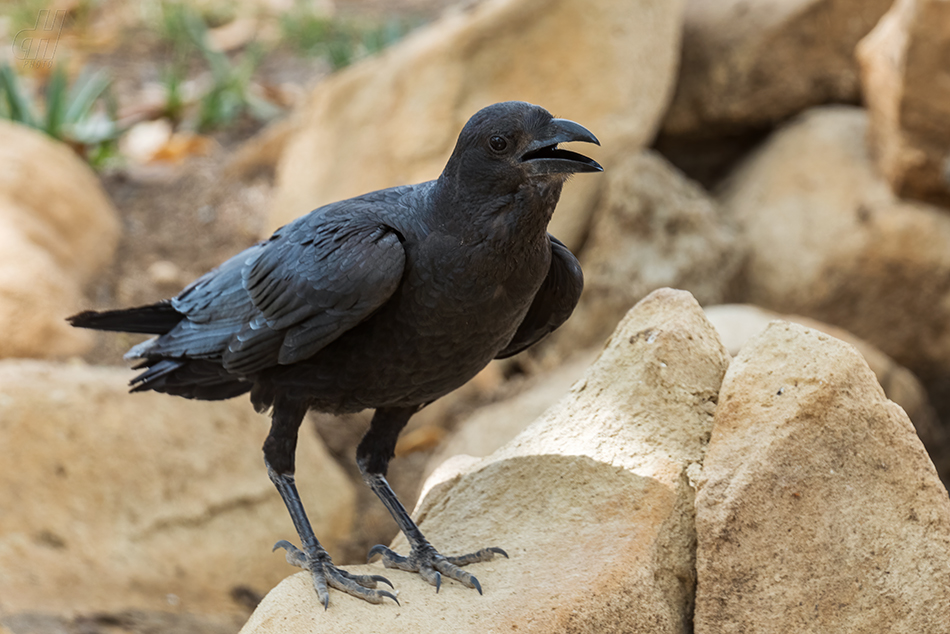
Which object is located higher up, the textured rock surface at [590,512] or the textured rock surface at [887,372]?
the textured rock surface at [590,512]

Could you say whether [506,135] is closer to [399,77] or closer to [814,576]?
[814,576]

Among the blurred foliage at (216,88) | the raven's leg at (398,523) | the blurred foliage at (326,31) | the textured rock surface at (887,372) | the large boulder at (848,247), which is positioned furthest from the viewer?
the blurred foliage at (326,31)

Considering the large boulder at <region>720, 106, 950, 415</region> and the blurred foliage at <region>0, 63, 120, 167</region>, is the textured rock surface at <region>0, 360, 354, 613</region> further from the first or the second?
Answer: the large boulder at <region>720, 106, 950, 415</region>

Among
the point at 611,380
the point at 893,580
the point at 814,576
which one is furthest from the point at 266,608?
the point at 893,580

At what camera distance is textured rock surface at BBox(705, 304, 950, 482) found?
5.02 m

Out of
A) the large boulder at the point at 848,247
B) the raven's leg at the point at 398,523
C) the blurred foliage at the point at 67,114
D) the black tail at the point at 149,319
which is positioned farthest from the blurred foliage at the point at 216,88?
the raven's leg at the point at 398,523

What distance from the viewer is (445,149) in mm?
6242

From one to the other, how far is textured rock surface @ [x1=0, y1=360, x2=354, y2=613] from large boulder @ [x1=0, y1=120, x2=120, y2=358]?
85 cm

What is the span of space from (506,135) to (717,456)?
122 cm

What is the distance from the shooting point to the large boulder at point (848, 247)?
20.8ft

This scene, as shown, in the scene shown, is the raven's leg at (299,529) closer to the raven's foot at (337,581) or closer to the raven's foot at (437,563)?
the raven's foot at (337,581)

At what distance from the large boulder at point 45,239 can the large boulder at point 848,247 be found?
16.1 ft

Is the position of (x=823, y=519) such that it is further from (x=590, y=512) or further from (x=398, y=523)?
(x=398, y=523)

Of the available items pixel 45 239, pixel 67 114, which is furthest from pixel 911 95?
pixel 67 114
